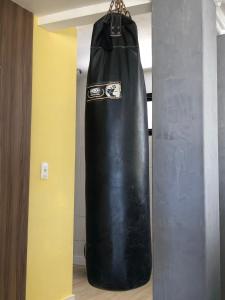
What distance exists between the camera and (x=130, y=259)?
1331 millimetres

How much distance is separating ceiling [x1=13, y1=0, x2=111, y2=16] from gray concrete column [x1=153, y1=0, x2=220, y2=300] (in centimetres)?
61

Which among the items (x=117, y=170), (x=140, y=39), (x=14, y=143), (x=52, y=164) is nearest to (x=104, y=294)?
(x=52, y=164)

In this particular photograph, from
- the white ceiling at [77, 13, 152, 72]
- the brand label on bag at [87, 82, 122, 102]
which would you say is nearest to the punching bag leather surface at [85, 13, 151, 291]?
the brand label on bag at [87, 82, 122, 102]

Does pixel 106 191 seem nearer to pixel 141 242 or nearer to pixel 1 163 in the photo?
pixel 141 242

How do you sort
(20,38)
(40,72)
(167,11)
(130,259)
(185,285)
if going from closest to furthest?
(130,259), (185,285), (167,11), (20,38), (40,72)

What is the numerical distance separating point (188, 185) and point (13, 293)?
4.63ft

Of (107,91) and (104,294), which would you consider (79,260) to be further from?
(107,91)

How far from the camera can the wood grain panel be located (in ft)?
8.03

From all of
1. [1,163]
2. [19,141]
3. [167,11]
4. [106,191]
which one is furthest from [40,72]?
[106,191]

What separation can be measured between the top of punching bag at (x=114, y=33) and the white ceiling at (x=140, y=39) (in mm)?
1585

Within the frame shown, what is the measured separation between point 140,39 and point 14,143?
67.5 inches

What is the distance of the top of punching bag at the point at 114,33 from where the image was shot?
4.73 ft

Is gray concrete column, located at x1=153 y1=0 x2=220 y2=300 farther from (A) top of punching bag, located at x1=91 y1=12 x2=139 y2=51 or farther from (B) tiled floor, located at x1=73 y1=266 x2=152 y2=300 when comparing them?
(B) tiled floor, located at x1=73 y1=266 x2=152 y2=300

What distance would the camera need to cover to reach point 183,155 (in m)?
2.04
